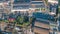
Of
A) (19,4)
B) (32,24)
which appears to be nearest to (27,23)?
(32,24)

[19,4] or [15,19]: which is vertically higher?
[19,4]

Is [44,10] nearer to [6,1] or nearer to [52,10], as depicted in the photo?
[52,10]

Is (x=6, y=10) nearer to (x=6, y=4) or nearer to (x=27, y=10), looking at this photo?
(x=6, y=4)

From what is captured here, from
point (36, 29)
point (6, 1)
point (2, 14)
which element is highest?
point (6, 1)

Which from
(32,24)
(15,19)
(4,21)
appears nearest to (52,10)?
(32,24)

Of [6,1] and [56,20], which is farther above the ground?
[6,1]

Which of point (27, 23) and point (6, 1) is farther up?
point (6, 1)

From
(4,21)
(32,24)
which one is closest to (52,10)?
(32,24)

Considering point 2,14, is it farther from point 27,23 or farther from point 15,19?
point 27,23
